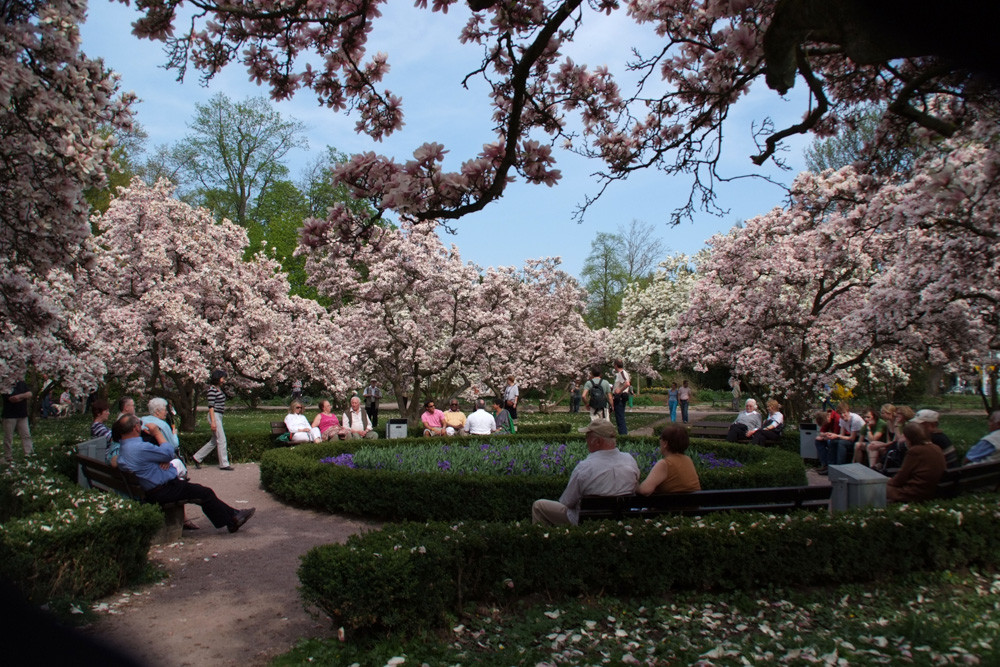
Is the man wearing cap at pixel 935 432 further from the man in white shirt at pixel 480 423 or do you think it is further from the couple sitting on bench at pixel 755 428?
the man in white shirt at pixel 480 423

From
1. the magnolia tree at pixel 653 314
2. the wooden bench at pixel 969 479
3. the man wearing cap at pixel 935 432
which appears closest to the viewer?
the wooden bench at pixel 969 479

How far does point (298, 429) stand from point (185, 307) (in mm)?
6643

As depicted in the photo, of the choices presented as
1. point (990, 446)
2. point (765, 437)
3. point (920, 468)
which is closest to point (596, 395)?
point (765, 437)

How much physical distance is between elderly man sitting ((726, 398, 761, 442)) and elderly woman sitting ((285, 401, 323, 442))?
7690mm

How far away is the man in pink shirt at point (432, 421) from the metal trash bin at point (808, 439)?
705 centimetres

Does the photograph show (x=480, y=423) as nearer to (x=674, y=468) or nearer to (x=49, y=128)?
(x=674, y=468)

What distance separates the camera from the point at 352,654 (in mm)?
4246

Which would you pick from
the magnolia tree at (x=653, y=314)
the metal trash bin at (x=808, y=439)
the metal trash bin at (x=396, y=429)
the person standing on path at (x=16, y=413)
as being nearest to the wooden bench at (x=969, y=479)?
the metal trash bin at (x=808, y=439)

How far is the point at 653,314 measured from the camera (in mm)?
34875

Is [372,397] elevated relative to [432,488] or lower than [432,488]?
elevated

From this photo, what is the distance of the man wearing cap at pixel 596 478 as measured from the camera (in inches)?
230

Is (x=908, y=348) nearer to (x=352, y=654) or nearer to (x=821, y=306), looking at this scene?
(x=821, y=306)

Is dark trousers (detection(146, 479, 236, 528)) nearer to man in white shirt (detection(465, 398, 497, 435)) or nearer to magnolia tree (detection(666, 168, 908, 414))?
man in white shirt (detection(465, 398, 497, 435))

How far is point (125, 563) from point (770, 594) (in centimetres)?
481
